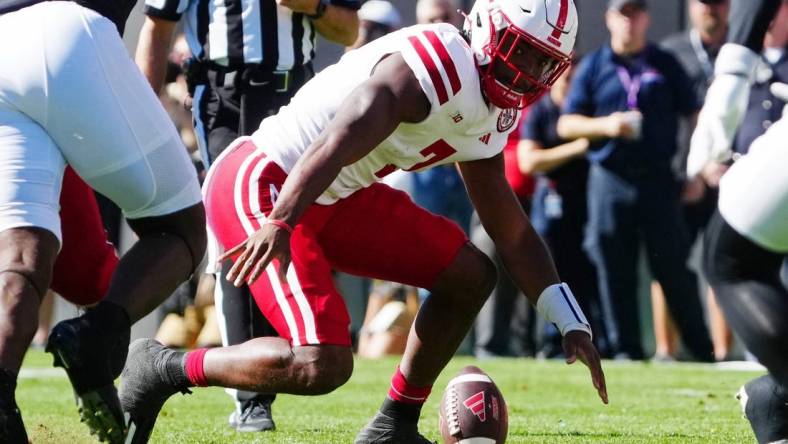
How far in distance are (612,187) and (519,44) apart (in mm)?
5692

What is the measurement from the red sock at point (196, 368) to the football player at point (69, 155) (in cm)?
51

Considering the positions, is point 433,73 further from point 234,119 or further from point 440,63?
point 234,119

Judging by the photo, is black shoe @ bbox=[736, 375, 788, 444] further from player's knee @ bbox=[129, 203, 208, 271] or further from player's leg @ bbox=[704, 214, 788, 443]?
player's knee @ bbox=[129, 203, 208, 271]

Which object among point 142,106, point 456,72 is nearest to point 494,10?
point 456,72

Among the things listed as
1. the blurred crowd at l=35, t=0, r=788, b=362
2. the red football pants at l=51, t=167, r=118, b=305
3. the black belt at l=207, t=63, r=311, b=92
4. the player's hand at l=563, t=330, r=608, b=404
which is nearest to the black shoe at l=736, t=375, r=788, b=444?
the player's hand at l=563, t=330, r=608, b=404

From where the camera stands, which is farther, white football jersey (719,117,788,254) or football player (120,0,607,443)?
football player (120,0,607,443)

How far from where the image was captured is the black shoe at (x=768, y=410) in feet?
14.1

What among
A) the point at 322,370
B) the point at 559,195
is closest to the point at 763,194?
the point at 322,370

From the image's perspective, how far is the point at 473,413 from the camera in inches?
177

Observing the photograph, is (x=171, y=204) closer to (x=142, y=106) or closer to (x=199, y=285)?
(x=142, y=106)

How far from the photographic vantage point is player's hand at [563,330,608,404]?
4.32 meters

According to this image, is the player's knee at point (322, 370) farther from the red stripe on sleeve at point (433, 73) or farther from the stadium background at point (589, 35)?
the stadium background at point (589, 35)

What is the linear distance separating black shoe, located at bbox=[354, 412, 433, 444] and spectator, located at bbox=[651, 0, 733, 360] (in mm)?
5321

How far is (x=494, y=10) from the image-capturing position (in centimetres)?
435
